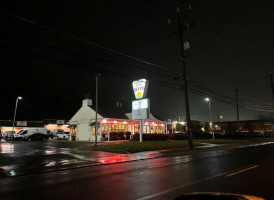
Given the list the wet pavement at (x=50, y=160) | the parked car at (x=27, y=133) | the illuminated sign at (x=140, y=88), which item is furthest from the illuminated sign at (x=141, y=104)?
the parked car at (x=27, y=133)

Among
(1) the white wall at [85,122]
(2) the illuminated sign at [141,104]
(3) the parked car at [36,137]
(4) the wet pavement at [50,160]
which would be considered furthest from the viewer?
(3) the parked car at [36,137]

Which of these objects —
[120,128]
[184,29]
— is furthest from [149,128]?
[184,29]

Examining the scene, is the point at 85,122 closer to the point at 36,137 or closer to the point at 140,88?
the point at 36,137

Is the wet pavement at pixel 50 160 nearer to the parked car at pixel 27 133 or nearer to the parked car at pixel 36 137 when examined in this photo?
the parked car at pixel 36 137

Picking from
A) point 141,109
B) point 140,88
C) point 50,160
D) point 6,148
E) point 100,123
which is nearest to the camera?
point 50,160

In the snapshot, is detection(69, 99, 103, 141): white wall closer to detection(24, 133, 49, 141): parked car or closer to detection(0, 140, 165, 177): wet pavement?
detection(24, 133, 49, 141): parked car

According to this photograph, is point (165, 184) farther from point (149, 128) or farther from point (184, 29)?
point (149, 128)

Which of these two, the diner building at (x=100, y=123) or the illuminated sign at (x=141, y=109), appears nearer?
the illuminated sign at (x=141, y=109)

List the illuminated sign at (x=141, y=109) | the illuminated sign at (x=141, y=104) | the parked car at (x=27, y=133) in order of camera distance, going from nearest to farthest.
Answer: the illuminated sign at (x=141, y=109)
the illuminated sign at (x=141, y=104)
the parked car at (x=27, y=133)

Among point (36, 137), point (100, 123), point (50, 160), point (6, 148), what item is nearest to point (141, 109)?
point (100, 123)

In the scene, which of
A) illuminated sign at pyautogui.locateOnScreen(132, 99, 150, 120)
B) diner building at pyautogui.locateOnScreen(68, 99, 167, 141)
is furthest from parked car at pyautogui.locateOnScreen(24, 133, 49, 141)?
illuminated sign at pyautogui.locateOnScreen(132, 99, 150, 120)

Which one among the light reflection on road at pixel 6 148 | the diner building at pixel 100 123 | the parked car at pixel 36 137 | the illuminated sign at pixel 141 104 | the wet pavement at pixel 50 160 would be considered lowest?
the wet pavement at pixel 50 160

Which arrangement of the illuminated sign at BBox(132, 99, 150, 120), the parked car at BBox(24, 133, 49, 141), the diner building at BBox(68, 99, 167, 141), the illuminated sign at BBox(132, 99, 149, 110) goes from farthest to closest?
the parked car at BBox(24, 133, 49, 141) → the diner building at BBox(68, 99, 167, 141) → the illuminated sign at BBox(132, 99, 149, 110) → the illuminated sign at BBox(132, 99, 150, 120)

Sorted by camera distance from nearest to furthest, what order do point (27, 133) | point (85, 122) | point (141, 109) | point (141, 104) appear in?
point (141, 109) → point (141, 104) → point (27, 133) → point (85, 122)
